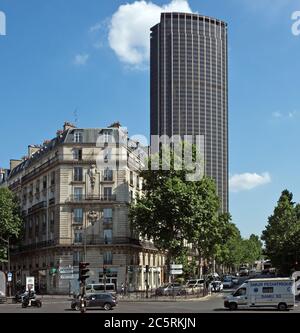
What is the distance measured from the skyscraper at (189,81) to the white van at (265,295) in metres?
30.3

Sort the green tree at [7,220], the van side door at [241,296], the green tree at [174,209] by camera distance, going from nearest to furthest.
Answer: the van side door at [241,296] < the green tree at [174,209] < the green tree at [7,220]

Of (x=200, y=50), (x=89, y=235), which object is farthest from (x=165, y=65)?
(x=89, y=235)

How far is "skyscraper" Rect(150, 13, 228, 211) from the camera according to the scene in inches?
2562

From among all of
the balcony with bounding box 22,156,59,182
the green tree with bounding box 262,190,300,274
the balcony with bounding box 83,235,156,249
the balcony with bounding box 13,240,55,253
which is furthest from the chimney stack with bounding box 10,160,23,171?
the green tree with bounding box 262,190,300,274

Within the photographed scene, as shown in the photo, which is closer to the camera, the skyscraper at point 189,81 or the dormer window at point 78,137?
the skyscraper at point 189,81

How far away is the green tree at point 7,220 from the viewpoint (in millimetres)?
78188

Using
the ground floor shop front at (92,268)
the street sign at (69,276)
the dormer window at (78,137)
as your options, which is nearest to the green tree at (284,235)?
the ground floor shop front at (92,268)

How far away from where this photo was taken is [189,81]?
232 feet

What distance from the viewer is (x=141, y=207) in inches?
2694

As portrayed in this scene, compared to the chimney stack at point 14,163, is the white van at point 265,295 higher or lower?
lower

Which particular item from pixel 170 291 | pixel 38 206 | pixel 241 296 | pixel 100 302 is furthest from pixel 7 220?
pixel 241 296

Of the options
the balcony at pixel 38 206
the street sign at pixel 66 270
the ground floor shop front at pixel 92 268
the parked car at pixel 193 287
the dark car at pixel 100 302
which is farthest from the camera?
A: the balcony at pixel 38 206

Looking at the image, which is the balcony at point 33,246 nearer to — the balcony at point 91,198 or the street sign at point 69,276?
the street sign at point 69,276

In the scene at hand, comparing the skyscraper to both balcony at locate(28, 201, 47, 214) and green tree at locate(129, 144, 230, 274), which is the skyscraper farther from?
balcony at locate(28, 201, 47, 214)
